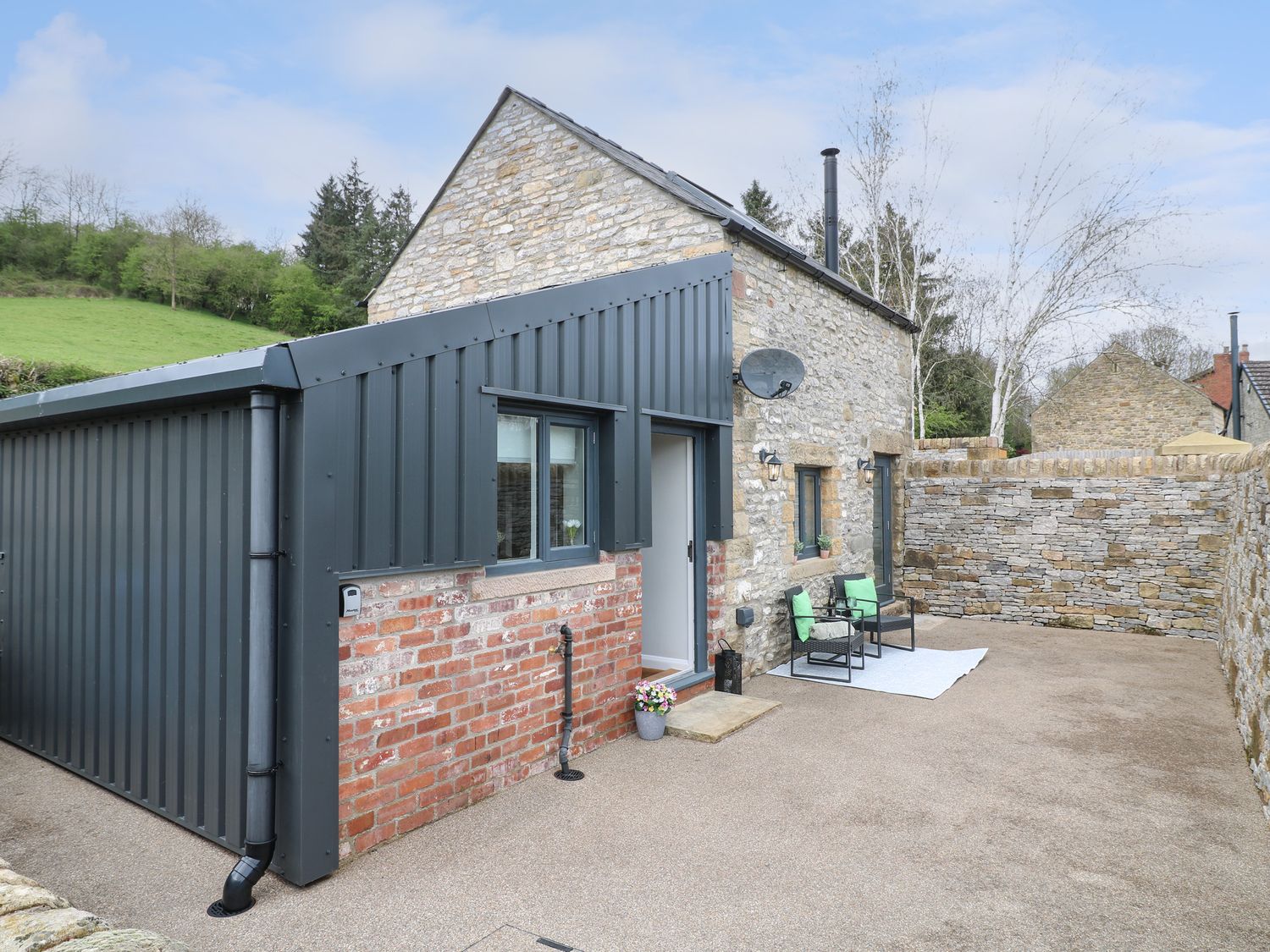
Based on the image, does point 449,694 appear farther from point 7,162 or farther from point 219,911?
point 7,162

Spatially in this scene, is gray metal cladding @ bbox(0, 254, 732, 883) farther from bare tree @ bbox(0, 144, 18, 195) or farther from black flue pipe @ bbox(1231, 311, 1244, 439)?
bare tree @ bbox(0, 144, 18, 195)

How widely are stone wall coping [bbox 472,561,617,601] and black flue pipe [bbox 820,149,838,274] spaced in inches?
274

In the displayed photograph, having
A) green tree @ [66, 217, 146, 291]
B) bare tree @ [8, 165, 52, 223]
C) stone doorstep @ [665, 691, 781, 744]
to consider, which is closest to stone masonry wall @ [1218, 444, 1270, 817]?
stone doorstep @ [665, 691, 781, 744]

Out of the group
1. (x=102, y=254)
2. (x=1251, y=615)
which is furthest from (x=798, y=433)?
(x=102, y=254)

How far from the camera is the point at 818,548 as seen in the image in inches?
350

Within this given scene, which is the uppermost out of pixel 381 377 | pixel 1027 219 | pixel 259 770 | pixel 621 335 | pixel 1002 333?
pixel 1027 219

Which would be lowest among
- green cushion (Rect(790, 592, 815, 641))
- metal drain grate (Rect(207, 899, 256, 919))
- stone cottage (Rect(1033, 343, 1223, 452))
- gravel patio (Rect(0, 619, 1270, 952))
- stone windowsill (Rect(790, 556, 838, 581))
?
gravel patio (Rect(0, 619, 1270, 952))

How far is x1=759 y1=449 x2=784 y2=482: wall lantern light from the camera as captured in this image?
7.36 meters

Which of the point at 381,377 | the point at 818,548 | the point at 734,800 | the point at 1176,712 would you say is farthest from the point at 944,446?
the point at 381,377

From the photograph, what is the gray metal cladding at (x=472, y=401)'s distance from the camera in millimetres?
3520

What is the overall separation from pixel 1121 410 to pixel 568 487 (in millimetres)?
26020

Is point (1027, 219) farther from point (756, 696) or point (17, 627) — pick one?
point (17, 627)

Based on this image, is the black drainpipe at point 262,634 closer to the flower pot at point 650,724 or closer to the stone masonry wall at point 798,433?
the flower pot at point 650,724

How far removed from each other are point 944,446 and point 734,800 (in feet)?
29.3
